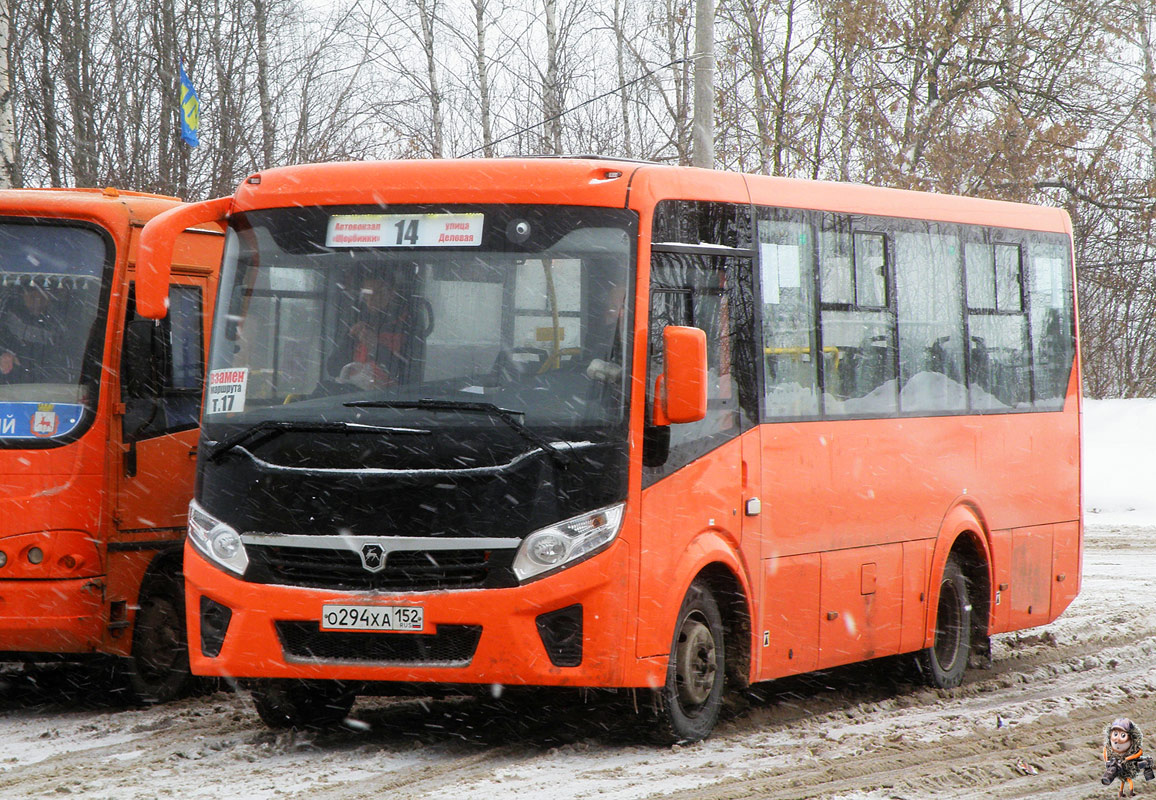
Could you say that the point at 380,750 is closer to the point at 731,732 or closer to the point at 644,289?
the point at 731,732

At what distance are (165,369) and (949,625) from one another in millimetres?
5120

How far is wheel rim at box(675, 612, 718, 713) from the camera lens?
806 centimetres

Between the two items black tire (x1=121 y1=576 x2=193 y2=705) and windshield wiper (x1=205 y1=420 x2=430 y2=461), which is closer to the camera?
windshield wiper (x1=205 y1=420 x2=430 y2=461)

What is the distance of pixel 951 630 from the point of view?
10.8 m

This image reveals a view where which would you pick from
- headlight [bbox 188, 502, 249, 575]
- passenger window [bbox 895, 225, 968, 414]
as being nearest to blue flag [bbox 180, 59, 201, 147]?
passenger window [bbox 895, 225, 968, 414]

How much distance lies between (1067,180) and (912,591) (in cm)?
2032

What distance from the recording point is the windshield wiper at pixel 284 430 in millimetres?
7586

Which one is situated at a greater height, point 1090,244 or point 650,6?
point 650,6

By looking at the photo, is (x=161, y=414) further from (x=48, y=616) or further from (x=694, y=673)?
(x=694, y=673)

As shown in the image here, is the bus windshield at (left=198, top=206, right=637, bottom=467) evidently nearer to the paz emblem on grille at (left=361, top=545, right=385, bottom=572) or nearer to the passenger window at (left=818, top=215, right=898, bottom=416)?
the paz emblem on grille at (left=361, top=545, right=385, bottom=572)

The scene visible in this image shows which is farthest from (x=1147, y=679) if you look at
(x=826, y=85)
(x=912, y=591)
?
(x=826, y=85)

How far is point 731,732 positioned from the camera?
337 inches

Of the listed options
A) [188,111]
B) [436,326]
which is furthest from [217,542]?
[188,111]

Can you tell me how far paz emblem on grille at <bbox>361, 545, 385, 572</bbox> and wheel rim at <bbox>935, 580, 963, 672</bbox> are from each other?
14.8 feet
